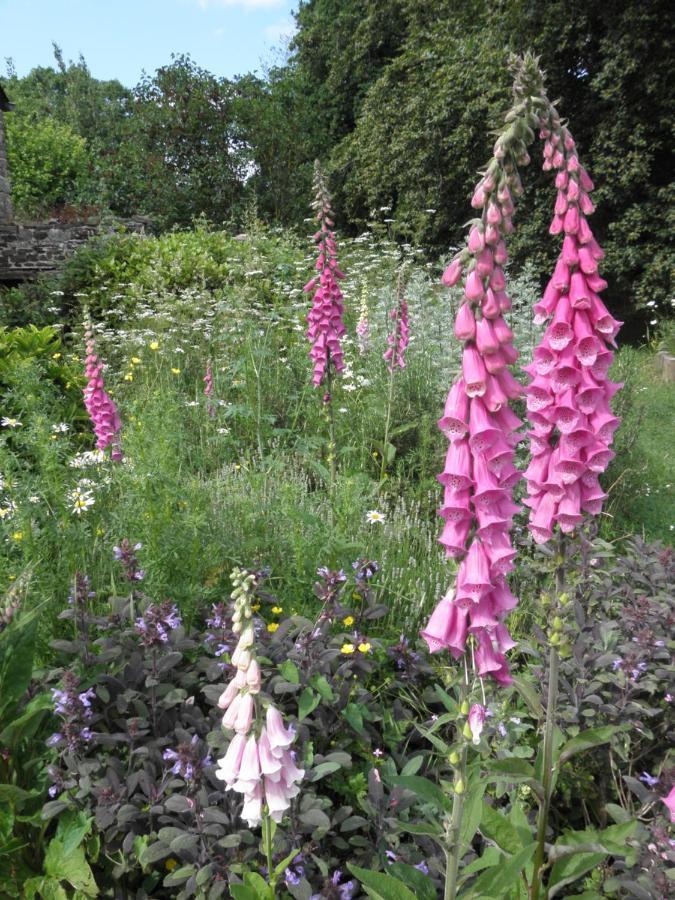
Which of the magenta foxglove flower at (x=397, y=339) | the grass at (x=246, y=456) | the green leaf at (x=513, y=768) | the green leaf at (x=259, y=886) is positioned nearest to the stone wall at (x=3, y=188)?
the grass at (x=246, y=456)

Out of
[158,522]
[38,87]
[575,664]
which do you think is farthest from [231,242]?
[38,87]

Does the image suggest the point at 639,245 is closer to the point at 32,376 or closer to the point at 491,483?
the point at 32,376

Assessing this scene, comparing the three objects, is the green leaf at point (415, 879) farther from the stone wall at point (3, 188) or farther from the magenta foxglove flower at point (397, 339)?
the stone wall at point (3, 188)

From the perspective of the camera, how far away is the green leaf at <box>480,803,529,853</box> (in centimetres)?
164

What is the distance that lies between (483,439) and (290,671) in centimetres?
116

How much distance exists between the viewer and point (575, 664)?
2346 mm

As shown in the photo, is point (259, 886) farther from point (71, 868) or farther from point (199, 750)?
point (71, 868)

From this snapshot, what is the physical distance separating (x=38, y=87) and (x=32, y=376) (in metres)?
63.9

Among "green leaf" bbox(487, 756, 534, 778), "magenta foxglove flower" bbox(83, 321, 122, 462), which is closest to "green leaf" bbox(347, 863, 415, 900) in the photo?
"green leaf" bbox(487, 756, 534, 778)

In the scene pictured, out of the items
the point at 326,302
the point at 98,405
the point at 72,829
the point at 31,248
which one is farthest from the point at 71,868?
the point at 31,248

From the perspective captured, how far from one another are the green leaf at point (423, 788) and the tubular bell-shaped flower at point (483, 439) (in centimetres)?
26

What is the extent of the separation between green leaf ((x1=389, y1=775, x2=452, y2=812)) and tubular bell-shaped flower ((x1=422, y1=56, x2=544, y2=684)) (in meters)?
0.26

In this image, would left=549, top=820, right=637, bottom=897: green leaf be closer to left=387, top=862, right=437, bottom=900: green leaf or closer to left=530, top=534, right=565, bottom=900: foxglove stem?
left=530, top=534, right=565, bottom=900: foxglove stem

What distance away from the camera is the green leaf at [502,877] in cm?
136
